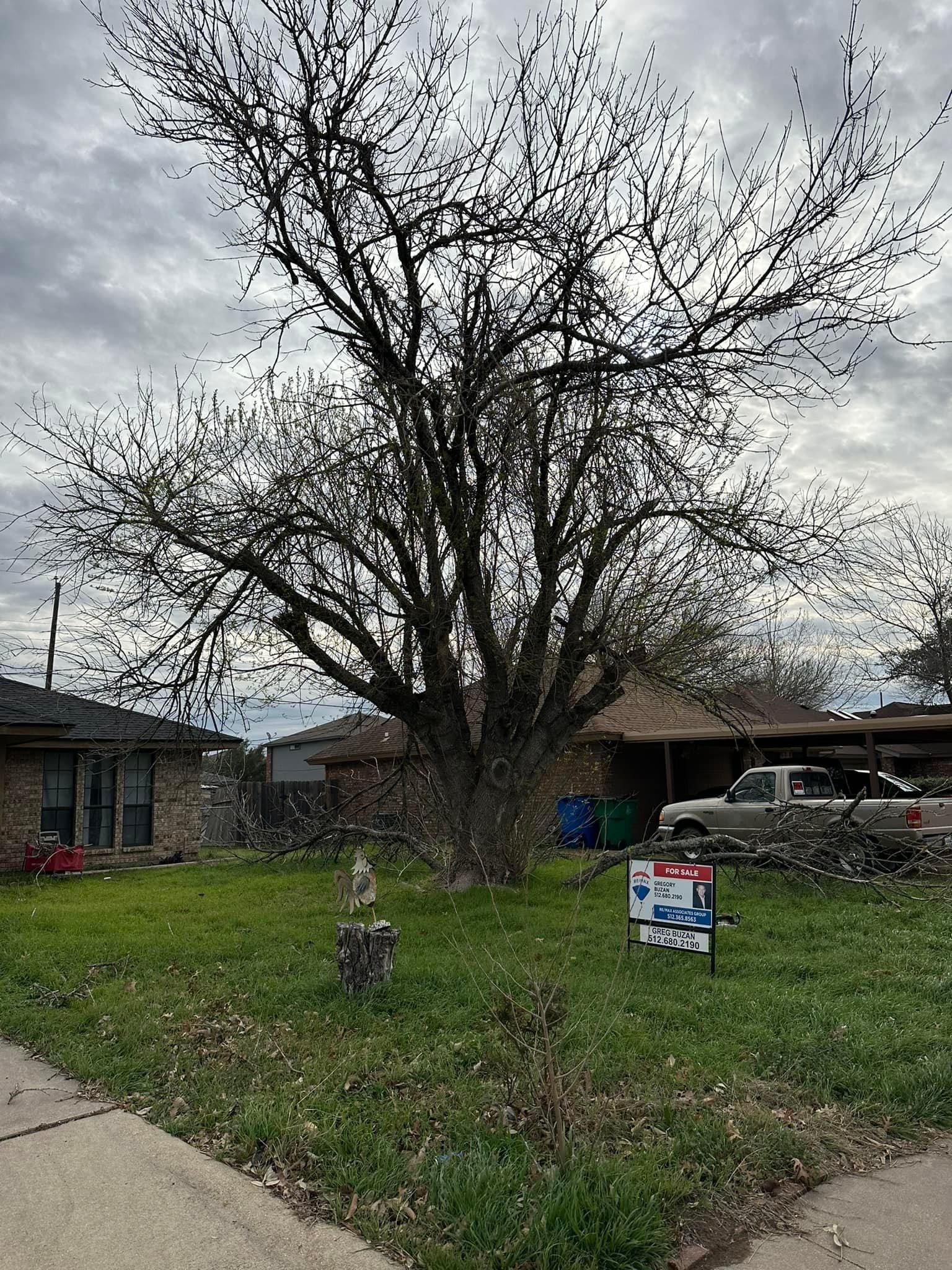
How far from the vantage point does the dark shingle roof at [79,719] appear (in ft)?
48.4

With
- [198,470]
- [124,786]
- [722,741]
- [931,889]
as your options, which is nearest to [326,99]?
[198,470]

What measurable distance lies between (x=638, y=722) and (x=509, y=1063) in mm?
17601

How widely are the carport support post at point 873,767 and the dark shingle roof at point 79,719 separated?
10479 millimetres

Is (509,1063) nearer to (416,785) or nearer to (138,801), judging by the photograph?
(416,785)

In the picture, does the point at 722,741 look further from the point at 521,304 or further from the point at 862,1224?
the point at 862,1224

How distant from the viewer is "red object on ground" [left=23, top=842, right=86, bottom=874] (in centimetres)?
1711

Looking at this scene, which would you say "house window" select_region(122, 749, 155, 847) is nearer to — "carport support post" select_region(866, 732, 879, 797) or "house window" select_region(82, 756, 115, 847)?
"house window" select_region(82, 756, 115, 847)

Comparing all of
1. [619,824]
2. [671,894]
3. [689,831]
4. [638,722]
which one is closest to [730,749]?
[638,722]

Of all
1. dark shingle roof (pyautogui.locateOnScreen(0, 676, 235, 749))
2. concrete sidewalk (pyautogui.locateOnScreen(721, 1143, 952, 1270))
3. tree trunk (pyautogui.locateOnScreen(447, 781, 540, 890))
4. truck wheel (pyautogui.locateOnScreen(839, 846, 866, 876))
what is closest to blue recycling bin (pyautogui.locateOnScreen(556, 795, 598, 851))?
tree trunk (pyautogui.locateOnScreen(447, 781, 540, 890))

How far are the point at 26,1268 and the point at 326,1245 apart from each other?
108 cm

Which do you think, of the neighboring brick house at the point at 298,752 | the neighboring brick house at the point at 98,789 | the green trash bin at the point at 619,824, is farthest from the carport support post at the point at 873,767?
the neighboring brick house at the point at 298,752

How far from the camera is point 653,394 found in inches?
380

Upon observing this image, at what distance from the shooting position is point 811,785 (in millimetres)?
14438

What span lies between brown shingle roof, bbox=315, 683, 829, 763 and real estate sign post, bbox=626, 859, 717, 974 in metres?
7.84
